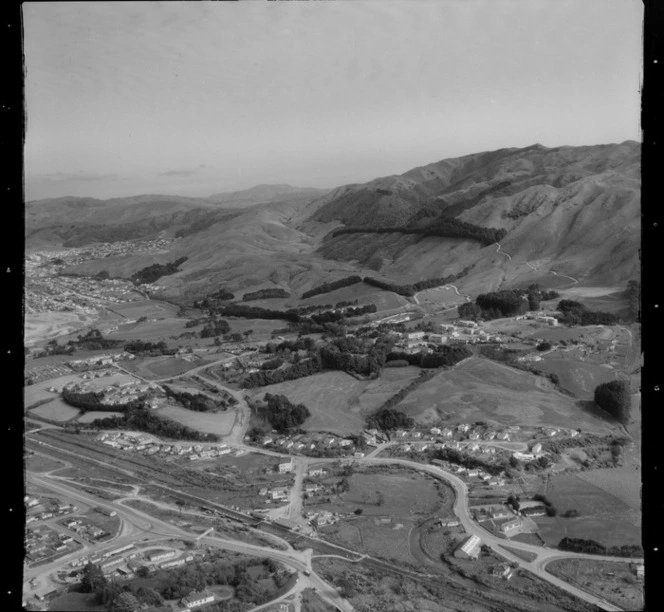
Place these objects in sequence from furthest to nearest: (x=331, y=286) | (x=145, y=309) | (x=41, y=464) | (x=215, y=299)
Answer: (x=215, y=299) < (x=145, y=309) < (x=331, y=286) < (x=41, y=464)

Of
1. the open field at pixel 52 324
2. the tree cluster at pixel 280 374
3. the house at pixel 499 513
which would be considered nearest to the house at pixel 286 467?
the house at pixel 499 513

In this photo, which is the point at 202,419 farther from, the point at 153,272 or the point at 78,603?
the point at 153,272

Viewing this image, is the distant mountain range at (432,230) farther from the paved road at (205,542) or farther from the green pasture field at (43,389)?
the paved road at (205,542)

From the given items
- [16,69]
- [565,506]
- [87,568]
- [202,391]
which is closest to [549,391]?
[565,506]

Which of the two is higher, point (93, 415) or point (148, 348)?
point (148, 348)

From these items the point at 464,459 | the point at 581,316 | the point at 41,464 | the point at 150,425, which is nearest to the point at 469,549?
the point at 464,459

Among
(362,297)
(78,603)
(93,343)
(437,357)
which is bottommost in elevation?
(93,343)

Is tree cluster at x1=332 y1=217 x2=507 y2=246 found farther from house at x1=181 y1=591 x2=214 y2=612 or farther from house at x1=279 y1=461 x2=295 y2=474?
house at x1=181 y1=591 x2=214 y2=612

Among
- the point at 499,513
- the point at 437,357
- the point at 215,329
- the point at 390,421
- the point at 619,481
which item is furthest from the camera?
the point at 215,329
